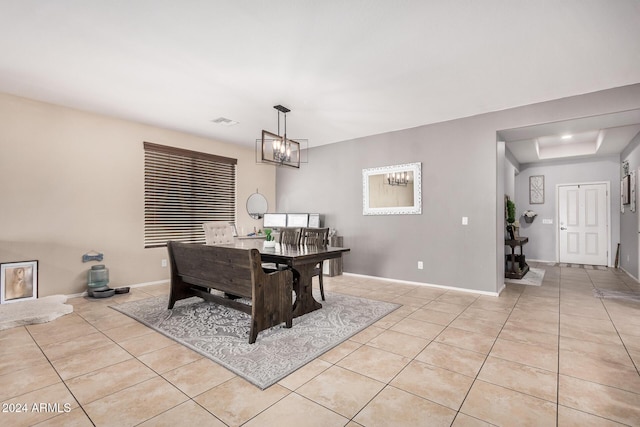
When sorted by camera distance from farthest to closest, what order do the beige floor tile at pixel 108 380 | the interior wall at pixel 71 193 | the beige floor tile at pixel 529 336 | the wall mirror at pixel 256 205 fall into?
the wall mirror at pixel 256 205 < the interior wall at pixel 71 193 < the beige floor tile at pixel 529 336 < the beige floor tile at pixel 108 380

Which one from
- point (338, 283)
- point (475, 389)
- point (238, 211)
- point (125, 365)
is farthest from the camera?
point (238, 211)

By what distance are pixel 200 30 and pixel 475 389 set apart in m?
3.29

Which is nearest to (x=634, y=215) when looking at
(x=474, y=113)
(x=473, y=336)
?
(x=474, y=113)

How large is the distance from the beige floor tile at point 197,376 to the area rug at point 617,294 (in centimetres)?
496

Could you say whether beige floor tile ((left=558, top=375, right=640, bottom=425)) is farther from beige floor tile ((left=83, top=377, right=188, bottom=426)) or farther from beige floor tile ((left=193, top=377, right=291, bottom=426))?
beige floor tile ((left=83, top=377, right=188, bottom=426))

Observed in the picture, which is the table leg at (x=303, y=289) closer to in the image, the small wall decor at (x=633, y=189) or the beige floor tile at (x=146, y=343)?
the beige floor tile at (x=146, y=343)

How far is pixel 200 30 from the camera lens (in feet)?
7.90

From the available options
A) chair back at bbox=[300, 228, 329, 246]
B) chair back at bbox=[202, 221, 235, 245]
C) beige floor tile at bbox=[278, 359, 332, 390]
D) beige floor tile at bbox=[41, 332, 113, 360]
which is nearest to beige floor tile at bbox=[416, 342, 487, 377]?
beige floor tile at bbox=[278, 359, 332, 390]

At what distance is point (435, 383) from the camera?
6.42 ft

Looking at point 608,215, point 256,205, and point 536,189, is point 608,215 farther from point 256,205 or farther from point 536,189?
point 256,205

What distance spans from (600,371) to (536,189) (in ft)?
21.5

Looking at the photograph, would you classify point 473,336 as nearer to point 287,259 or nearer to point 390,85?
point 287,259

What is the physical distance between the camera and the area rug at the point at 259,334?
220cm

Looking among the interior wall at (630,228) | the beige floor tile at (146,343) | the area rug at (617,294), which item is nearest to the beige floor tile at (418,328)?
the beige floor tile at (146,343)
